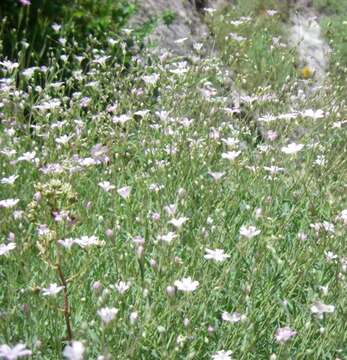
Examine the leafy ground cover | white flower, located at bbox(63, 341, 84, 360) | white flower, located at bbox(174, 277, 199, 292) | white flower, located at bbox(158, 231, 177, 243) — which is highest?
white flower, located at bbox(63, 341, 84, 360)

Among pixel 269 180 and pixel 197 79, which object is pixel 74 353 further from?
pixel 197 79

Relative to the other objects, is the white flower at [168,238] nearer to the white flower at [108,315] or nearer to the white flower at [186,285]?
the white flower at [186,285]

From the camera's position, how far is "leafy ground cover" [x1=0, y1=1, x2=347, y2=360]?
2.03m

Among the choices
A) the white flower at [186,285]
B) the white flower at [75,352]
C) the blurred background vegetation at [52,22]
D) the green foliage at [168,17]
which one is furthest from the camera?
the green foliage at [168,17]

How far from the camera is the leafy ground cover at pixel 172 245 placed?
2033mm

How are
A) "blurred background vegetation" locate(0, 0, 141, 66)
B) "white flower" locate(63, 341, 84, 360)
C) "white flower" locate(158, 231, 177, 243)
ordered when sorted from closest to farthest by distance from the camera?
"white flower" locate(63, 341, 84, 360)
"white flower" locate(158, 231, 177, 243)
"blurred background vegetation" locate(0, 0, 141, 66)

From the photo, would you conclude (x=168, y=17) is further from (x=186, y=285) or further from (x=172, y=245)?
(x=186, y=285)

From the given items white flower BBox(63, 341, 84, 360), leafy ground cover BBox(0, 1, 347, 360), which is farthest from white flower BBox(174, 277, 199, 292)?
white flower BBox(63, 341, 84, 360)

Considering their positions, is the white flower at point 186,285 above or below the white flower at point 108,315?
below

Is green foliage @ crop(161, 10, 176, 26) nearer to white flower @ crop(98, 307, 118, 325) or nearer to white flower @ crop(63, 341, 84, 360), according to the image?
white flower @ crop(98, 307, 118, 325)

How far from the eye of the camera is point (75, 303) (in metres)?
2.29

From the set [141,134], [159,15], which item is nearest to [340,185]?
[141,134]

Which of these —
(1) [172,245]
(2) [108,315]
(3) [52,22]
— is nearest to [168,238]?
(1) [172,245]

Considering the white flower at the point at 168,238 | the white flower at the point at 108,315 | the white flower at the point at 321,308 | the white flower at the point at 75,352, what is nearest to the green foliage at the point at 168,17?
the white flower at the point at 168,238
